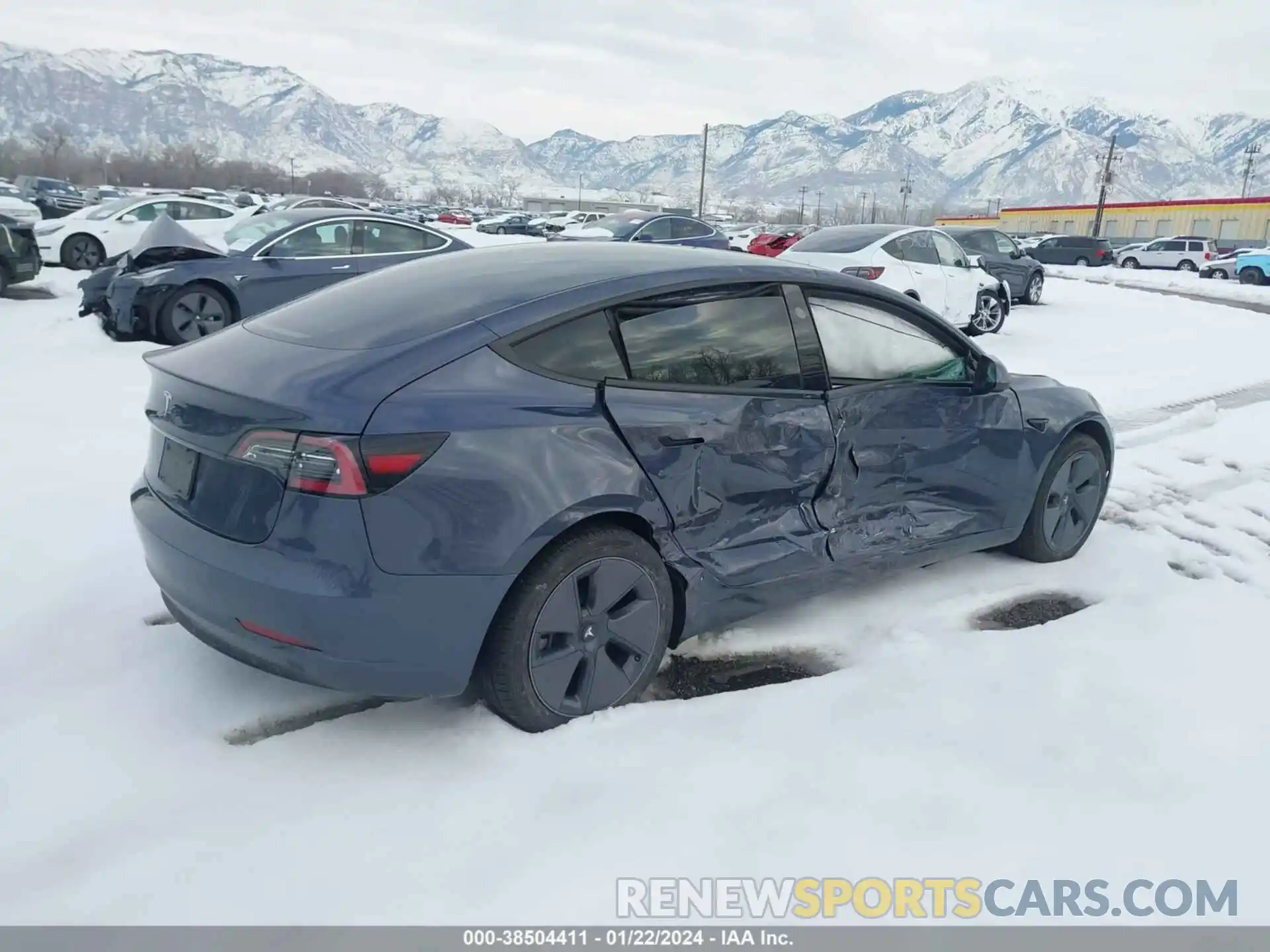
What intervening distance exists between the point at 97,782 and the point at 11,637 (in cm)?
110

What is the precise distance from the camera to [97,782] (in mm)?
2752

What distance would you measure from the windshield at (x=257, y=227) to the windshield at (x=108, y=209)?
7641 millimetres

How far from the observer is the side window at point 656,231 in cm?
1557

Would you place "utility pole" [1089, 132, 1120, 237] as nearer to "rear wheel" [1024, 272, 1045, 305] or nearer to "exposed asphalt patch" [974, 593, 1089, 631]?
"rear wheel" [1024, 272, 1045, 305]

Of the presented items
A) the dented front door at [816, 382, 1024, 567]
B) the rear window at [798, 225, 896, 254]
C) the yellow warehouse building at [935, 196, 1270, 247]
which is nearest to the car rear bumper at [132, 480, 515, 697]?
the dented front door at [816, 382, 1024, 567]

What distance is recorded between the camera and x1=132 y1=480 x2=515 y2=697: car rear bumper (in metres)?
2.62

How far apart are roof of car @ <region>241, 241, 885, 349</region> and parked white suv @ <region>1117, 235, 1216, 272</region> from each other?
4137cm

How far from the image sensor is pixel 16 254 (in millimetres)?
13414

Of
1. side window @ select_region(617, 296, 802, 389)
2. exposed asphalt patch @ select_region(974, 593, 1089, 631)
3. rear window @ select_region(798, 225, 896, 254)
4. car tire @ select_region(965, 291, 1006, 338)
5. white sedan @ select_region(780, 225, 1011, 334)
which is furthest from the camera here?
car tire @ select_region(965, 291, 1006, 338)

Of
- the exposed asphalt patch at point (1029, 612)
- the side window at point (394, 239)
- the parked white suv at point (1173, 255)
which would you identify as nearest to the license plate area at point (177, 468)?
the exposed asphalt patch at point (1029, 612)

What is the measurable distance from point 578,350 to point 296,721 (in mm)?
1523

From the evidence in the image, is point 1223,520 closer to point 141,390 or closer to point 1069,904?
point 1069,904

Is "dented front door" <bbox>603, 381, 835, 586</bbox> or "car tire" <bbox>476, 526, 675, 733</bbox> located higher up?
"dented front door" <bbox>603, 381, 835, 586</bbox>
